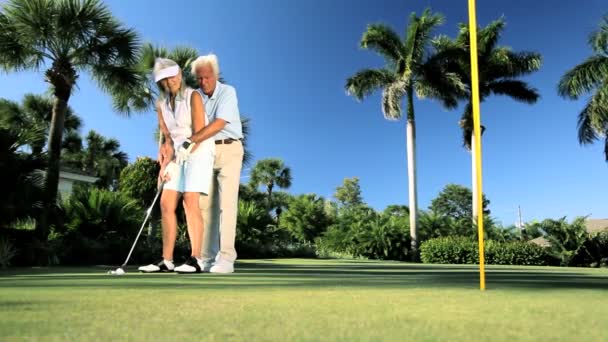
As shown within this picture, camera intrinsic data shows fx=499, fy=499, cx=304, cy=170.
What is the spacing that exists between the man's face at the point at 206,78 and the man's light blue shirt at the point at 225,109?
0.05 meters

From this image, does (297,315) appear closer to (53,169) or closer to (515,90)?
(53,169)

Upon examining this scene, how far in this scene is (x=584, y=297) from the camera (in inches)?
116

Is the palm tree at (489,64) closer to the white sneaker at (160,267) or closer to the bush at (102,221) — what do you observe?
the bush at (102,221)

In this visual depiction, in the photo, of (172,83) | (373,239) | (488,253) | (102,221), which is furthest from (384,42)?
(172,83)

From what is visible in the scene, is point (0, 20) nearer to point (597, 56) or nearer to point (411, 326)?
point (411, 326)

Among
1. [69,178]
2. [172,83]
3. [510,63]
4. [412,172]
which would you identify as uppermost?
[510,63]

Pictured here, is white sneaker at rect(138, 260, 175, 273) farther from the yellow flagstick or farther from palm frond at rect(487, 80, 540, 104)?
palm frond at rect(487, 80, 540, 104)

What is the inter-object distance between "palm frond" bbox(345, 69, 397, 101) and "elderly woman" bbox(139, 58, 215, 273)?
82.3 ft

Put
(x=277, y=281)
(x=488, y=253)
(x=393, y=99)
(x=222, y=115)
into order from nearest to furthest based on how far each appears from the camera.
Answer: (x=277, y=281) < (x=222, y=115) < (x=488, y=253) < (x=393, y=99)

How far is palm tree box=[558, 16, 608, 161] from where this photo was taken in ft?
83.1

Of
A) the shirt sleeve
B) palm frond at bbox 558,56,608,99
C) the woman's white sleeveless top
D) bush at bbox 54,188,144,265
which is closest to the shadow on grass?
the woman's white sleeveless top

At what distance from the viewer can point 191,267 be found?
485 cm

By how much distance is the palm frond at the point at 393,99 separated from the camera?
89.0 feet

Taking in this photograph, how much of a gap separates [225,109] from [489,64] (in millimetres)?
27408
